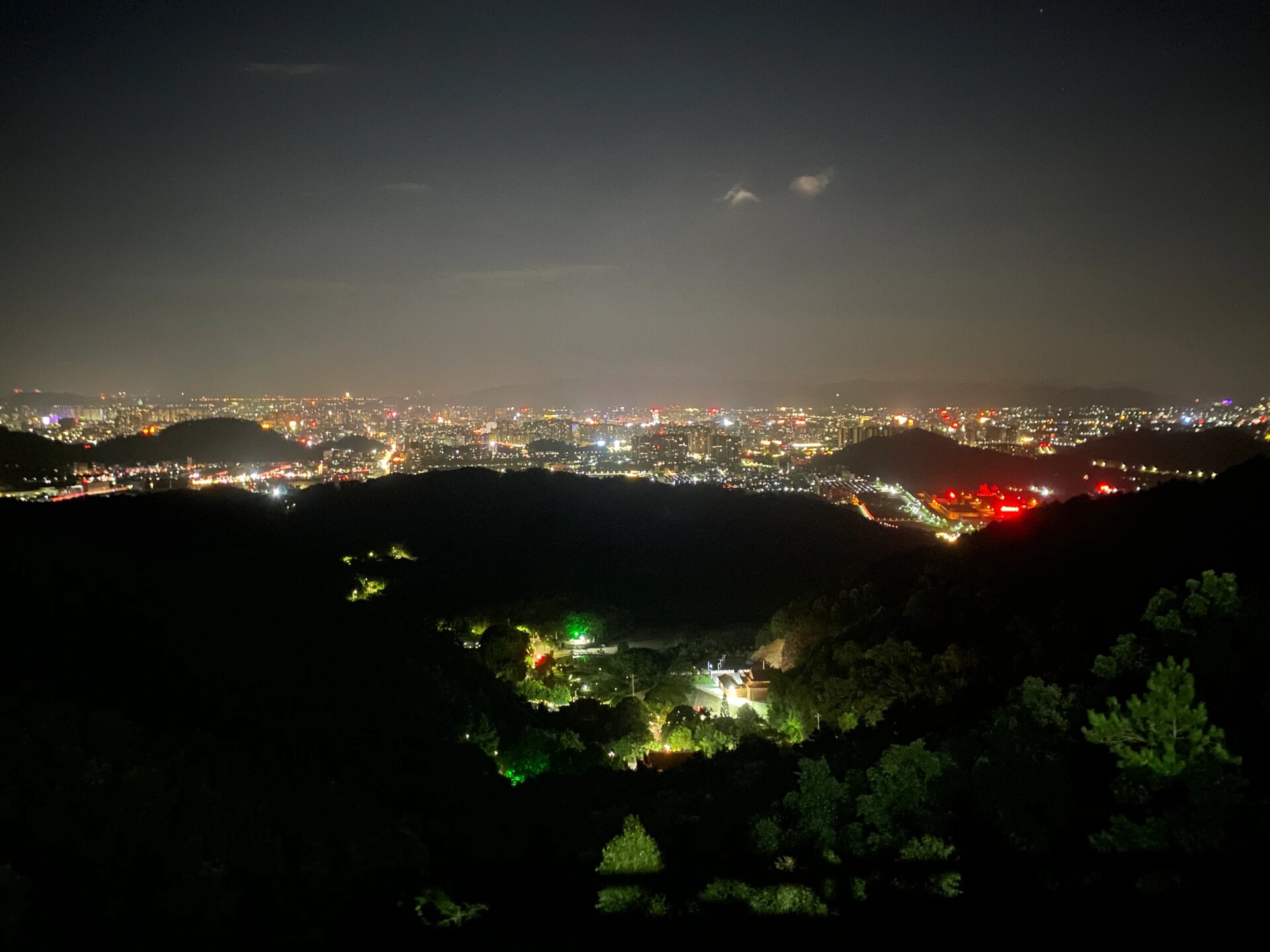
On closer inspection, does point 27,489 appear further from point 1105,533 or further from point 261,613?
point 1105,533

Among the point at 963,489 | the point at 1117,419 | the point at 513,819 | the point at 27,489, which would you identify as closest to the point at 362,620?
the point at 513,819

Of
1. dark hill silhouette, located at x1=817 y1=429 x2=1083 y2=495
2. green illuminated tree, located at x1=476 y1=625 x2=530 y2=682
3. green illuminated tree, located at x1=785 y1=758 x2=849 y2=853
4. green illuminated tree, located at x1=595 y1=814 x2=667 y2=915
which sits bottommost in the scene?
green illuminated tree, located at x1=476 y1=625 x2=530 y2=682

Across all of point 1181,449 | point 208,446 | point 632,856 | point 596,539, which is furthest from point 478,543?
point 1181,449

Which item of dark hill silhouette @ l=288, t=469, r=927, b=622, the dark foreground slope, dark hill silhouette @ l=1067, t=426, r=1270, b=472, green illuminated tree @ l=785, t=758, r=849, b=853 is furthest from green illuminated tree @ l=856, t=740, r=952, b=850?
dark hill silhouette @ l=1067, t=426, r=1270, b=472

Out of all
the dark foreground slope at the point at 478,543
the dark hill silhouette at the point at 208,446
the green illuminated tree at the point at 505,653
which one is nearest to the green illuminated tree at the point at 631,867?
the dark foreground slope at the point at 478,543

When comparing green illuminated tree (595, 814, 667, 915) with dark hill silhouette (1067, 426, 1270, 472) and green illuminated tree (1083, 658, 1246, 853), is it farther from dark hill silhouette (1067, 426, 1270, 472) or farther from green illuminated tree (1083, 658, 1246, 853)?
dark hill silhouette (1067, 426, 1270, 472)

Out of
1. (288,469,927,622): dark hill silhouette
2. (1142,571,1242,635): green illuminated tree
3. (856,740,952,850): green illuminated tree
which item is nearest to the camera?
(1142,571,1242,635): green illuminated tree

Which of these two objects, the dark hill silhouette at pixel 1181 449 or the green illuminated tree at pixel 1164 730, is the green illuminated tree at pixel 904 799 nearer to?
the green illuminated tree at pixel 1164 730
